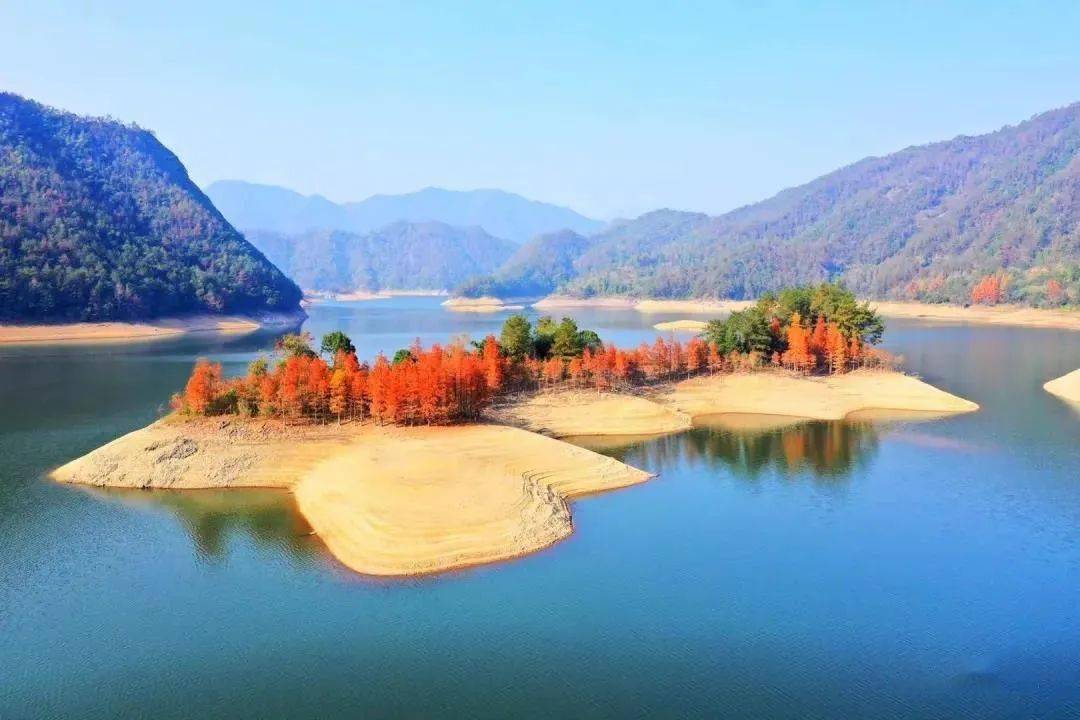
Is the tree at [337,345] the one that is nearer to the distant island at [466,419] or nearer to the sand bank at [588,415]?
the distant island at [466,419]

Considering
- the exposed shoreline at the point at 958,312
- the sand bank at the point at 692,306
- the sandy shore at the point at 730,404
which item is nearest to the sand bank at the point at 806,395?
the sandy shore at the point at 730,404

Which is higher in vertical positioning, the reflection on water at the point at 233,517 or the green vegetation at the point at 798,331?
the green vegetation at the point at 798,331

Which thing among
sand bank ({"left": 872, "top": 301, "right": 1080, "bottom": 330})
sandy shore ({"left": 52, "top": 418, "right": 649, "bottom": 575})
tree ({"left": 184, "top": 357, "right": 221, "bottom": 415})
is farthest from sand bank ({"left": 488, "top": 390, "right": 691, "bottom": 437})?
sand bank ({"left": 872, "top": 301, "right": 1080, "bottom": 330})

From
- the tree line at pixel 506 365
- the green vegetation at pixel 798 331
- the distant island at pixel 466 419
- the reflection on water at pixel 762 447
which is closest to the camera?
the distant island at pixel 466 419

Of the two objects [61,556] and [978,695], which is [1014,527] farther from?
[61,556]

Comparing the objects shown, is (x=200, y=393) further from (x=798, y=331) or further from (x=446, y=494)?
(x=798, y=331)

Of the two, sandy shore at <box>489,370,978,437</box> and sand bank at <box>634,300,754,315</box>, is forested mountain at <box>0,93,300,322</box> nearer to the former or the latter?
sandy shore at <box>489,370,978,437</box>
